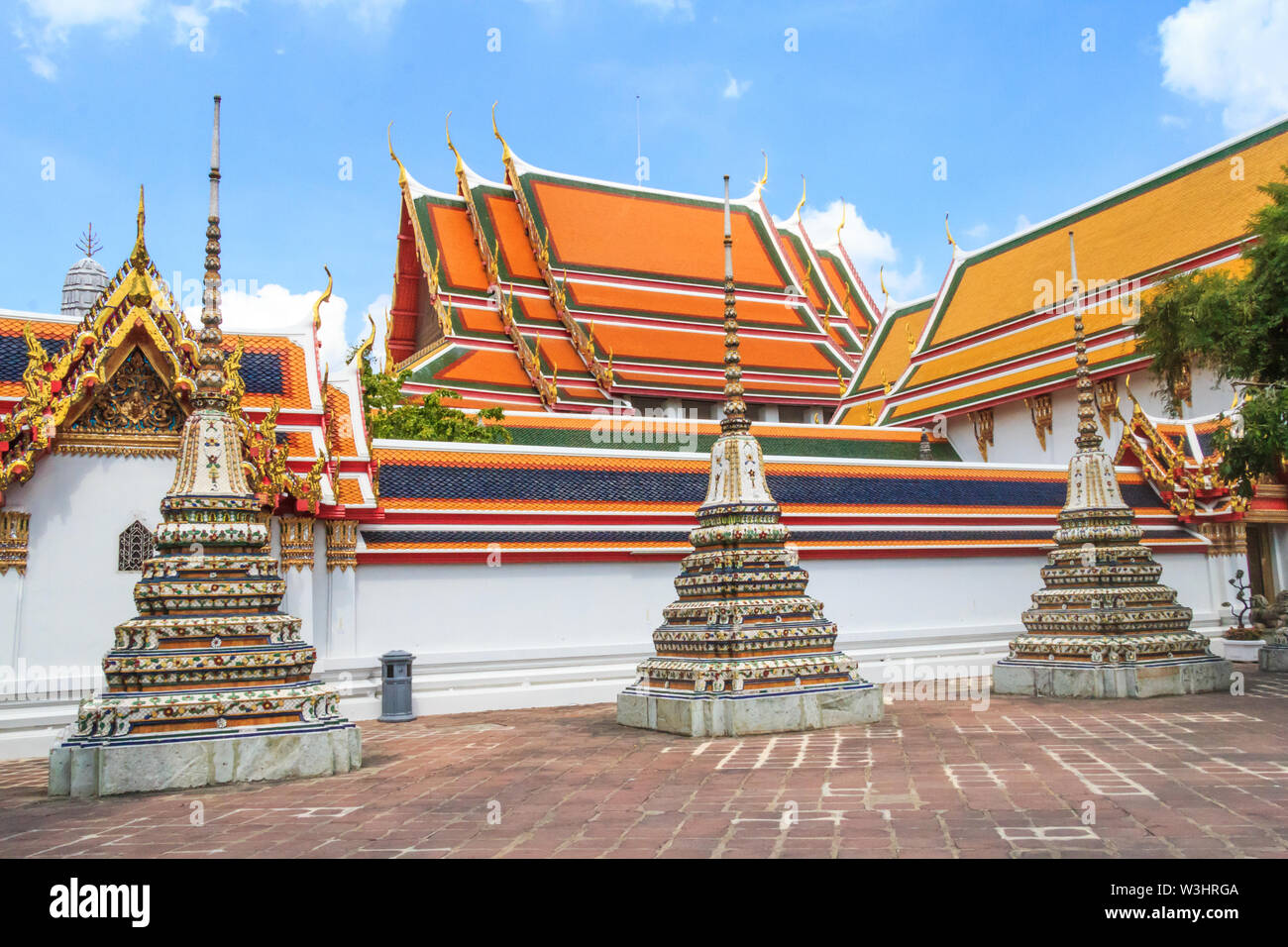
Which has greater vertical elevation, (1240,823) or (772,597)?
(772,597)

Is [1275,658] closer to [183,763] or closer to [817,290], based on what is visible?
[183,763]

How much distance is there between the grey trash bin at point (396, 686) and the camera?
12023 mm

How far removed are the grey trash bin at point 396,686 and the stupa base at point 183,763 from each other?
478cm

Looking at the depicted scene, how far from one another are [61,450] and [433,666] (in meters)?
4.49

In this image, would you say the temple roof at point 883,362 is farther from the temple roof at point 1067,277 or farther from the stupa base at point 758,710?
the stupa base at point 758,710

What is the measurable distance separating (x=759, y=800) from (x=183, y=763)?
12.0 feet

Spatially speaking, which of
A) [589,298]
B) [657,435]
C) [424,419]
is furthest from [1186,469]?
[589,298]

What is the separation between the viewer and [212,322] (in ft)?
26.2

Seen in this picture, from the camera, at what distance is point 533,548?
13672mm

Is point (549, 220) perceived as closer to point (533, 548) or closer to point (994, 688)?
point (533, 548)

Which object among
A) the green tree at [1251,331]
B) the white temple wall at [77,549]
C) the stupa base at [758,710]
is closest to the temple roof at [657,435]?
the green tree at [1251,331]

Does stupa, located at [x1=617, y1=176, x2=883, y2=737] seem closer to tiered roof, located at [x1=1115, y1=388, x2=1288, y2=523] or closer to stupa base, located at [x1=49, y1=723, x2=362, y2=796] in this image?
stupa base, located at [x1=49, y1=723, x2=362, y2=796]

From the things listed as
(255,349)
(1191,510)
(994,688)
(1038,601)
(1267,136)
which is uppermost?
(1267,136)
